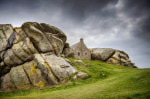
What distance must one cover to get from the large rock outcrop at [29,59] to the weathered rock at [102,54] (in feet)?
99.8

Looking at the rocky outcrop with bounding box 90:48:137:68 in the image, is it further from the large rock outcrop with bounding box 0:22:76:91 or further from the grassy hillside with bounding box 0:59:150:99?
the large rock outcrop with bounding box 0:22:76:91

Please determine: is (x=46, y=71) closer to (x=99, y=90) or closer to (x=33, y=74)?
(x=33, y=74)

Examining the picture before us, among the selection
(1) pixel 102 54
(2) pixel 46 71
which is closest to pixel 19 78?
(2) pixel 46 71

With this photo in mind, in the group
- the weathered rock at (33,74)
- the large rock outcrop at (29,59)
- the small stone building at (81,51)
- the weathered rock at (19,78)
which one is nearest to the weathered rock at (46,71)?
the large rock outcrop at (29,59)

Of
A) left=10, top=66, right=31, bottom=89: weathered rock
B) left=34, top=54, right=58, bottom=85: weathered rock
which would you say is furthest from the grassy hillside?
left=34, top=54, right=58, bottom=85: weathered rock

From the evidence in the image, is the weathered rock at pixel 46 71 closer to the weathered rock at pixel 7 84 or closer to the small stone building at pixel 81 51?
the weathered rock at pixel 7 84

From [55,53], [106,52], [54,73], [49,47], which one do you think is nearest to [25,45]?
[49,47]

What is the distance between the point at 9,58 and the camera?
2631 cm

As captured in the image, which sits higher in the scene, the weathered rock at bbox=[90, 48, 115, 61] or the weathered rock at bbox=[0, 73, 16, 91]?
the weathered rock at bbox=[90, 48, 115, 61]

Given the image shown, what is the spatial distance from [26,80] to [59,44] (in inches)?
584

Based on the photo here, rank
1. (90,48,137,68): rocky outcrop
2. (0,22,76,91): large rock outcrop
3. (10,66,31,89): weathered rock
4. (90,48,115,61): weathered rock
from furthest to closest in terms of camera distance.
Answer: (90,48,115,61): weathered rock → (90,48,137,68): rocky outcrop → (0,22,76,91): large rock outcrop → (10,66,31,89): weathered rock

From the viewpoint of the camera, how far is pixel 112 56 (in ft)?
174

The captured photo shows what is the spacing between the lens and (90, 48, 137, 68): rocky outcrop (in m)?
51.4

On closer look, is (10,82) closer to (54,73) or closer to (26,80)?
(26,80)
